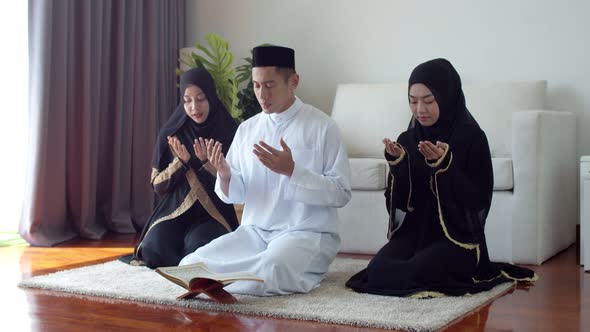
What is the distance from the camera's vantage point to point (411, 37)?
17.2 feet

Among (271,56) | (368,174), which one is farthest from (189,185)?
(368,174)

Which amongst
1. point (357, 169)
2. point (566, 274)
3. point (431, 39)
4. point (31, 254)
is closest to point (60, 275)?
point (31, 254)

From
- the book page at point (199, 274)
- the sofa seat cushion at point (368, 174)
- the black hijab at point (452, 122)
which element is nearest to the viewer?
the book page at point (199, 274)

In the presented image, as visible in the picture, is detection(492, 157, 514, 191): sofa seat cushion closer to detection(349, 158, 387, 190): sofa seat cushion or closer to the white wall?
detection(349, 158, 387, 190): sofa seat cushion

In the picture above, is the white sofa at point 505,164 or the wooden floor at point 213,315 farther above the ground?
the white sofa at point 505,164

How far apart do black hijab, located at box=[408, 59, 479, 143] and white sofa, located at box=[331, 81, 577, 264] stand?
2.62ft

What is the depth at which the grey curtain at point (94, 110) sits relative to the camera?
4.64 meters

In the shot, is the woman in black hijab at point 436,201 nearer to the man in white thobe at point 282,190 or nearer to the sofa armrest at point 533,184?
the man in white thobe at point 282,190

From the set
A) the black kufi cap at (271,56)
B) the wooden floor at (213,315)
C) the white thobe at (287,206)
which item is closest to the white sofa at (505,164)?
the wooden floor at (213,315)

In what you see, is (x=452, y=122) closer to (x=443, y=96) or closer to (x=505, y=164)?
(x=443, y=96)

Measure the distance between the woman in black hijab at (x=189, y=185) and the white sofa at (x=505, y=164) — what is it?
2.71 ft

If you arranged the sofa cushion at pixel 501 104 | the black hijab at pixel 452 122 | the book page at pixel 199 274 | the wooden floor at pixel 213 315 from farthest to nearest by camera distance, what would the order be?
the sofa cushion at pixel 501 104 → the black hijab at pixel 452 122 → the book page at pixel 199 274 → the wooden floor at pixel 213 315

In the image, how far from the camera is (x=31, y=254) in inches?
167

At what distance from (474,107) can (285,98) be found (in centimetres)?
175
